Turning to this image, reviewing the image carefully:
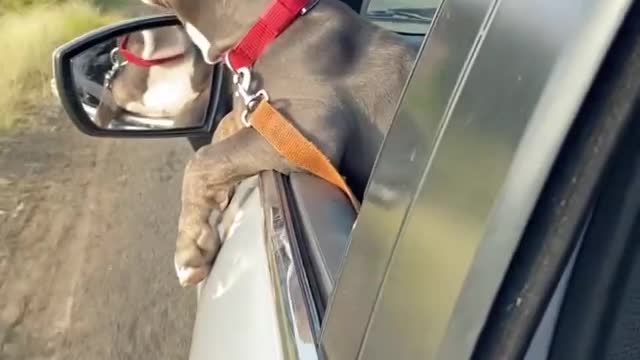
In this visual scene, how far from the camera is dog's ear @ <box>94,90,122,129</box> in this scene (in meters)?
3.24

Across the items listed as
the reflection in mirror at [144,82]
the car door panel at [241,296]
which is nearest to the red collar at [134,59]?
the reflection in mirror at [144,82]

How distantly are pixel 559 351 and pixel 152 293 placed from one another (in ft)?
14.8

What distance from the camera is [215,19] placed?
319cm

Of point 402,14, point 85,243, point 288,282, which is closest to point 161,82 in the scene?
point 402,14

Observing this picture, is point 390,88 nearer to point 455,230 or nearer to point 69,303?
point 455,230

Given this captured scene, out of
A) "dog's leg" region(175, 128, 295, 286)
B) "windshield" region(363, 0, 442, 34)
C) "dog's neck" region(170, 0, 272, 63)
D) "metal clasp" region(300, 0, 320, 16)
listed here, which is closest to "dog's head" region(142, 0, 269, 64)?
"dog's neck" region(170, 0, 272, 63)

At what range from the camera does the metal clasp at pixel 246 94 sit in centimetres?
269

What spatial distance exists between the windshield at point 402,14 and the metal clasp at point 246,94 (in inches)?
35.2

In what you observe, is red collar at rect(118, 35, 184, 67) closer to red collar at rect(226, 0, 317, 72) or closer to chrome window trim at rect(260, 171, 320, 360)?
red collar at rect(226, 0, 317, 72)

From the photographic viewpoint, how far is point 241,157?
2693 mm

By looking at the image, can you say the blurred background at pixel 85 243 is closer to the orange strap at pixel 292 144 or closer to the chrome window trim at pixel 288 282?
the orange strap at pixel 292 144

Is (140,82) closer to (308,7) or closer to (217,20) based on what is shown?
(217,20)

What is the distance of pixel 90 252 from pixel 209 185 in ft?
11.1

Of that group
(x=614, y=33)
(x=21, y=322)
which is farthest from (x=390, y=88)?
(x=21, y=322)
